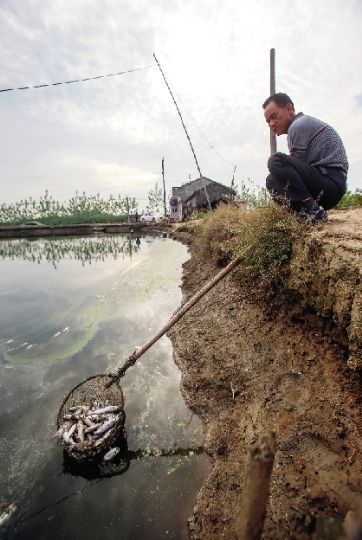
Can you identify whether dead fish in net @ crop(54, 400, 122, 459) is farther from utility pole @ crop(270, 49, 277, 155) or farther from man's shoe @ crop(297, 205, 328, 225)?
utility pole @ crop(270, 49, 277, 155)

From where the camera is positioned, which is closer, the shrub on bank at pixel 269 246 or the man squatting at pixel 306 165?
the man squatting at pixel 306 165

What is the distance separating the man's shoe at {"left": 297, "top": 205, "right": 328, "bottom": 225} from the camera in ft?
15.1

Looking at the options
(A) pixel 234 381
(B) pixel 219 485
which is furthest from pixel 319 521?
(A) pixel 234 381

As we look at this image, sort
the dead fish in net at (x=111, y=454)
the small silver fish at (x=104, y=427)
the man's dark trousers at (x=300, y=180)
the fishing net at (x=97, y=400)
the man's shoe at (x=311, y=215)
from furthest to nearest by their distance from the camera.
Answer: the man's shoe at (x=311, y=215)
the man's dark trousers at (x=300, y=180)
the dead fish in net at (x=111, y=454)
the small silver fish at (x=104, y=427)
the fishing net at (x=97, y=400)

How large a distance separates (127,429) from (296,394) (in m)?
2.51

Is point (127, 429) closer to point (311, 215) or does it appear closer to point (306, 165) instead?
point (311, 215)

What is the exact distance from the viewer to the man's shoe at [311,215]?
4.61 metres

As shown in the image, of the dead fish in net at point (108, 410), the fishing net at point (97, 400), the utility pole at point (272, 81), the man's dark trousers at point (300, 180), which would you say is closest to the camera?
the fishing net at point (97, 400)

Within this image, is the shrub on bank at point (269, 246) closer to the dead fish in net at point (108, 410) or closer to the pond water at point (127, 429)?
Answer: the pond water at point (127, 429)

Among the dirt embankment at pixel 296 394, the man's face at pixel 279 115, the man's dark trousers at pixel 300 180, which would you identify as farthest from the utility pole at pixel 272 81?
the man's dark trousers at pixel 300 180

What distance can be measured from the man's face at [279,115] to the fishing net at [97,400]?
187 inches

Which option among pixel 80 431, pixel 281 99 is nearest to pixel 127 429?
pixel 80 431

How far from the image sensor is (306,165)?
14.4ft

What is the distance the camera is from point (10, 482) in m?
3.68
